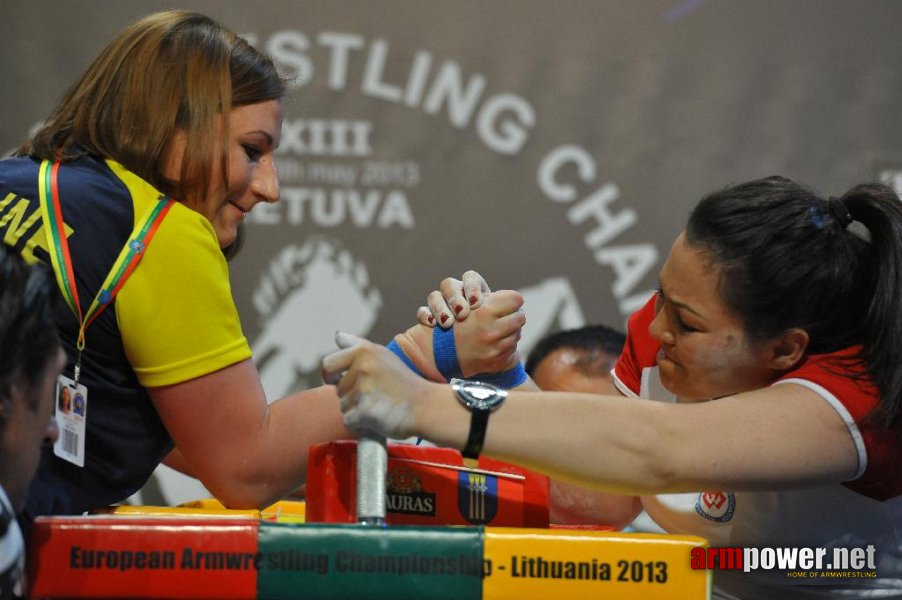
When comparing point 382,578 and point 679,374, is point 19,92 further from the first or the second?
point 382,578

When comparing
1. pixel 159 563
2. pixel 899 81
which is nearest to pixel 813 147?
pixel 899 81

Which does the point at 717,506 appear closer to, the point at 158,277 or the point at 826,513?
the point at 826,513

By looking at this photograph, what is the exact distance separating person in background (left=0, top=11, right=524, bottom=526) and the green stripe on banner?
37 cm

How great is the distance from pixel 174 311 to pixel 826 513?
91 cm

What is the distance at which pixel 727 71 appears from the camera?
279cm

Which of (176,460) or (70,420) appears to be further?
(176,460)

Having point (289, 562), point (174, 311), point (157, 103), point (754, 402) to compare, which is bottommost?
point (289, 562)

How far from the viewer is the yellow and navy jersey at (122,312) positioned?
52.3 inches

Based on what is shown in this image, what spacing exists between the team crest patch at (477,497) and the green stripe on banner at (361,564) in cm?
22

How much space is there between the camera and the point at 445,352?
1.55m

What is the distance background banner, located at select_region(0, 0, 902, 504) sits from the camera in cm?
269

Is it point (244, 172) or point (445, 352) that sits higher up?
point (244, 172)

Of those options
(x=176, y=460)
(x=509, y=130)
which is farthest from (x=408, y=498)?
(x=509, y=130)

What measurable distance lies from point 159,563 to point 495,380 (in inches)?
28.4
